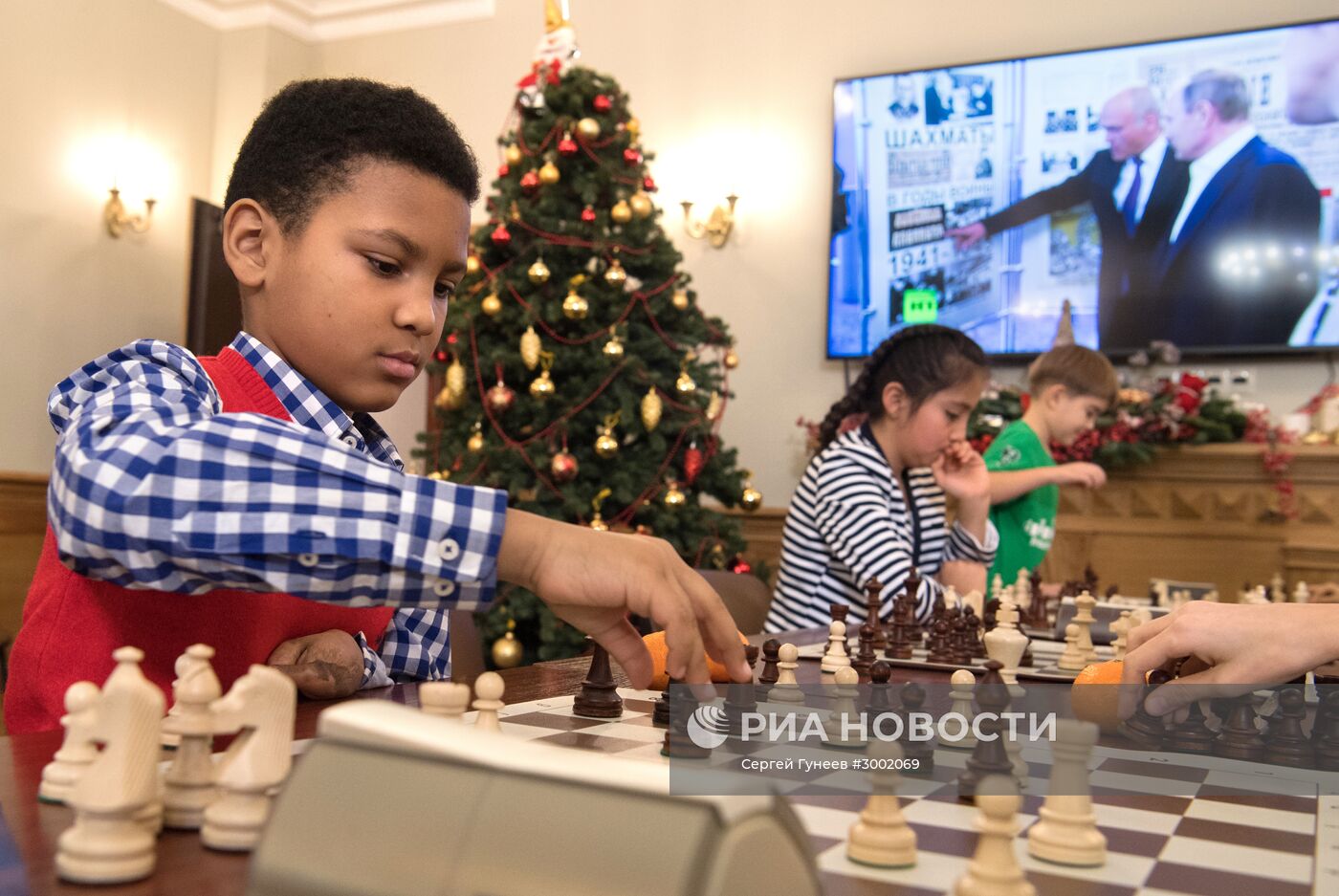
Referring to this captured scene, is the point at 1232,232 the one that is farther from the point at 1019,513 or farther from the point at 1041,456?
the point at 1019,513

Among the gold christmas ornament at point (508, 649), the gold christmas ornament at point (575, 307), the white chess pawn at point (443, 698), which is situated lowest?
the gold christmas ornament at point (508, 649)

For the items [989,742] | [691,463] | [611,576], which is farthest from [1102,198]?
[611,576]

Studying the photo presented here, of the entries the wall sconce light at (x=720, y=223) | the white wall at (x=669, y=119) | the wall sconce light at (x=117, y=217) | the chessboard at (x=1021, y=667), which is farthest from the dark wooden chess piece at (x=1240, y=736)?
the wall sconce light at (x=117, y=217)

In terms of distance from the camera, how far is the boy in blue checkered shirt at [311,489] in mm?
799

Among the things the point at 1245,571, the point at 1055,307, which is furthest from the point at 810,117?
the point at 1245,571

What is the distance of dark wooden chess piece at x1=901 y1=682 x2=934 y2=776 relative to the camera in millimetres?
947

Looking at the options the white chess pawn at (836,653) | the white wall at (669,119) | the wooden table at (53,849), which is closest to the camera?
the wooden table at (53,849)

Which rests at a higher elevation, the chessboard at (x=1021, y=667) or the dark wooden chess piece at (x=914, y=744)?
the dark wooden chess piece at (x=914, y=744)

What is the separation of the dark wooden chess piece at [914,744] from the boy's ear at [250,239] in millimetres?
812

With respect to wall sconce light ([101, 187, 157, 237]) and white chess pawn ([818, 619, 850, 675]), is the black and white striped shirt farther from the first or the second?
wall sconce light ([101, 187, 157, 237])

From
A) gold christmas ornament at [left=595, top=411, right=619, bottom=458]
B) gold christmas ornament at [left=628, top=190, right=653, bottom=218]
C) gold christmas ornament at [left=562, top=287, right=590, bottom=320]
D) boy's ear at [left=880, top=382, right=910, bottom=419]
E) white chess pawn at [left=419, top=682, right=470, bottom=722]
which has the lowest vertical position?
white chess pawn at [left=419, top=682, right=470, bottom=722]

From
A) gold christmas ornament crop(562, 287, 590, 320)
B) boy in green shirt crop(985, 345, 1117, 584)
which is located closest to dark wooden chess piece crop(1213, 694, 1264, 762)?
boy in green shirt crop(985, 345, 1117, 584)

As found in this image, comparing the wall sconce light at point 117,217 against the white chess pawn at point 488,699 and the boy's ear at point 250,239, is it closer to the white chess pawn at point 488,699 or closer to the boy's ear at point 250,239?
the boy's ear at point 250,239

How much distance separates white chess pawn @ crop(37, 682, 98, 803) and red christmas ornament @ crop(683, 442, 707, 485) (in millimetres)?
3969
